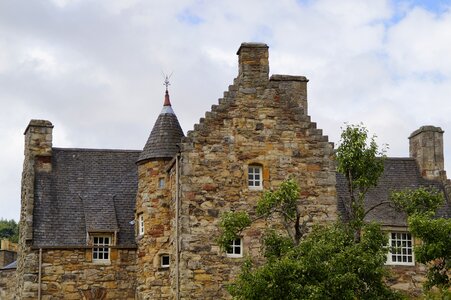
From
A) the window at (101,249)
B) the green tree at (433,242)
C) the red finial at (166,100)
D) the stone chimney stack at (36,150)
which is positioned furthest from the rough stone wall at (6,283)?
the green tree at (433,242)

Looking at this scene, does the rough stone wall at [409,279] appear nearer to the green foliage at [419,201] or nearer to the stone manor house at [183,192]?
the stone manor house at [183,192]

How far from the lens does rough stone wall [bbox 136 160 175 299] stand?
115ft

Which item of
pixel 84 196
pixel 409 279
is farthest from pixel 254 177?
pixel 84 196

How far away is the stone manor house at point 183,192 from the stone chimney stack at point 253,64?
0.05 metres

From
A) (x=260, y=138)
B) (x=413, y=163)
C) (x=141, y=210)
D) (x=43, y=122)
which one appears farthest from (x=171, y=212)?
(x=413, y=163)

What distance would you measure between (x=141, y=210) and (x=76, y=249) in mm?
3368

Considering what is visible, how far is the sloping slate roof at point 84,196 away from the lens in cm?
3794

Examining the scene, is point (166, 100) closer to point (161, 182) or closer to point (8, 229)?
point (161, 182)

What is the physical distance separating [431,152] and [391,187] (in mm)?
3007

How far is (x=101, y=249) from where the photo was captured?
3800cm

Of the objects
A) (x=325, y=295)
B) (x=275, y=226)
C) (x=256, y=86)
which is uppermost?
(x=256, y=86)

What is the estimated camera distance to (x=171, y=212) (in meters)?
34.8

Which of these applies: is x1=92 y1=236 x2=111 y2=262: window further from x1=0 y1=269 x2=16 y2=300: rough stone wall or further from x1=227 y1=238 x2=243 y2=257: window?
x1=0 y1=269 x2=16 y2=300: rough stone wall

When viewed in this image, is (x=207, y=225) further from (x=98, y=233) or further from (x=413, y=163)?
(x=413, y=163)
